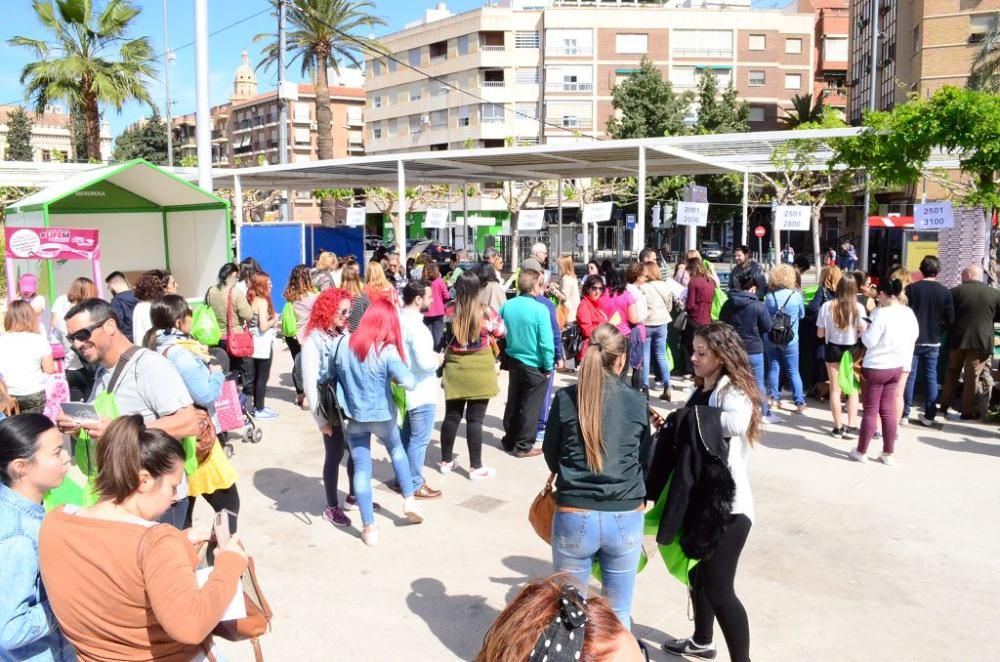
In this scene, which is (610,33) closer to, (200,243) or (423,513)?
(200,243)

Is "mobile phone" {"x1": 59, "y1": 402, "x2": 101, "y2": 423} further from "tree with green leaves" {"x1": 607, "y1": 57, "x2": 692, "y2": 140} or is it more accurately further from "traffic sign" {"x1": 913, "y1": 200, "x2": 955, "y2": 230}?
"tree with green leaves" {"x1": 607, "y1": 57, "x2": 692, "y2": 140}

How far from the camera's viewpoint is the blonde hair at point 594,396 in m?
3.36

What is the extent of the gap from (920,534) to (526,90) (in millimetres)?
55854

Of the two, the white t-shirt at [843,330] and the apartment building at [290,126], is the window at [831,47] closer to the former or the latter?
the apartment building at [290,126]

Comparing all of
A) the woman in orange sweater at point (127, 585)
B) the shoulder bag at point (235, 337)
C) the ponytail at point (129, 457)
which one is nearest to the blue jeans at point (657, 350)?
the shoulder bag at point (235, 337)

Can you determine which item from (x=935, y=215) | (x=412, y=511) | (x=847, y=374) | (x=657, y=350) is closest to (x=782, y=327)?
(x=847, y=374)

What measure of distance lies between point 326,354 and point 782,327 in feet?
17.6

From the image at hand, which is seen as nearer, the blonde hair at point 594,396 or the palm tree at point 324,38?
the blonde hair at point 594,396

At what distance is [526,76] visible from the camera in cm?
5847

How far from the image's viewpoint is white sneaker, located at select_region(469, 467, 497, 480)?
6.93 meters

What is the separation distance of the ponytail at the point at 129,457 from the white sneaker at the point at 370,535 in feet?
9.71

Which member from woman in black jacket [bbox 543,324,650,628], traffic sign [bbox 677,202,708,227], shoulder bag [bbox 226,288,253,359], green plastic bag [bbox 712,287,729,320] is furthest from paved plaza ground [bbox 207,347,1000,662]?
traffic sign [bbox 677,202,708,227]

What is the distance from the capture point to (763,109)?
58062mm

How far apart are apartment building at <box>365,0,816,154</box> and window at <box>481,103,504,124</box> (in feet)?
0.24
